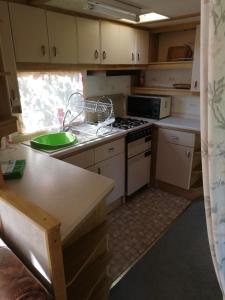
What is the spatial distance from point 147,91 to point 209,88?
2691mm

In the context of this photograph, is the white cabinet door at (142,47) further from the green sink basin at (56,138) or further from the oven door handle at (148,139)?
the green sink basin at (56,138)

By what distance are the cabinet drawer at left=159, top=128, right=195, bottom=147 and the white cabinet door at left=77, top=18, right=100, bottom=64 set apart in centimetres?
117

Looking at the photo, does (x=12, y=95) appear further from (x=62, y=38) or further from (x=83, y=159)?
A: (x=83, y=159)

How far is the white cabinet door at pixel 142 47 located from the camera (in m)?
2.81

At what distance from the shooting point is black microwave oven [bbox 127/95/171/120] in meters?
2.94

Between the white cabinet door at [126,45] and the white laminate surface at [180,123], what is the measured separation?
85cm

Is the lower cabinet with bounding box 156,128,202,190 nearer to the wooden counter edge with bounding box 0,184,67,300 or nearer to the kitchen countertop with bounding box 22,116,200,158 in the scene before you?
the kitchen countertop with bounding box 22,116,200,158

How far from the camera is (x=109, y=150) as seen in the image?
2.39 meters

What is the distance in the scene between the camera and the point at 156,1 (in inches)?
72.6

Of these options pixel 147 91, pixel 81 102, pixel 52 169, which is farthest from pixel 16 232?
pixel 147 91

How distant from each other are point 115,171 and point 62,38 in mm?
1429

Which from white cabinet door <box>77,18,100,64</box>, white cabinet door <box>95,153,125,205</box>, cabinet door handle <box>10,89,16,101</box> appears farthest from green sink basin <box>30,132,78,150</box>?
white cabinet door <box>77,18,100,64</box>

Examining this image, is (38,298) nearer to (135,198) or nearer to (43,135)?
(43,135)

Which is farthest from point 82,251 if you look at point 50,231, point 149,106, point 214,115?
point 149,106
